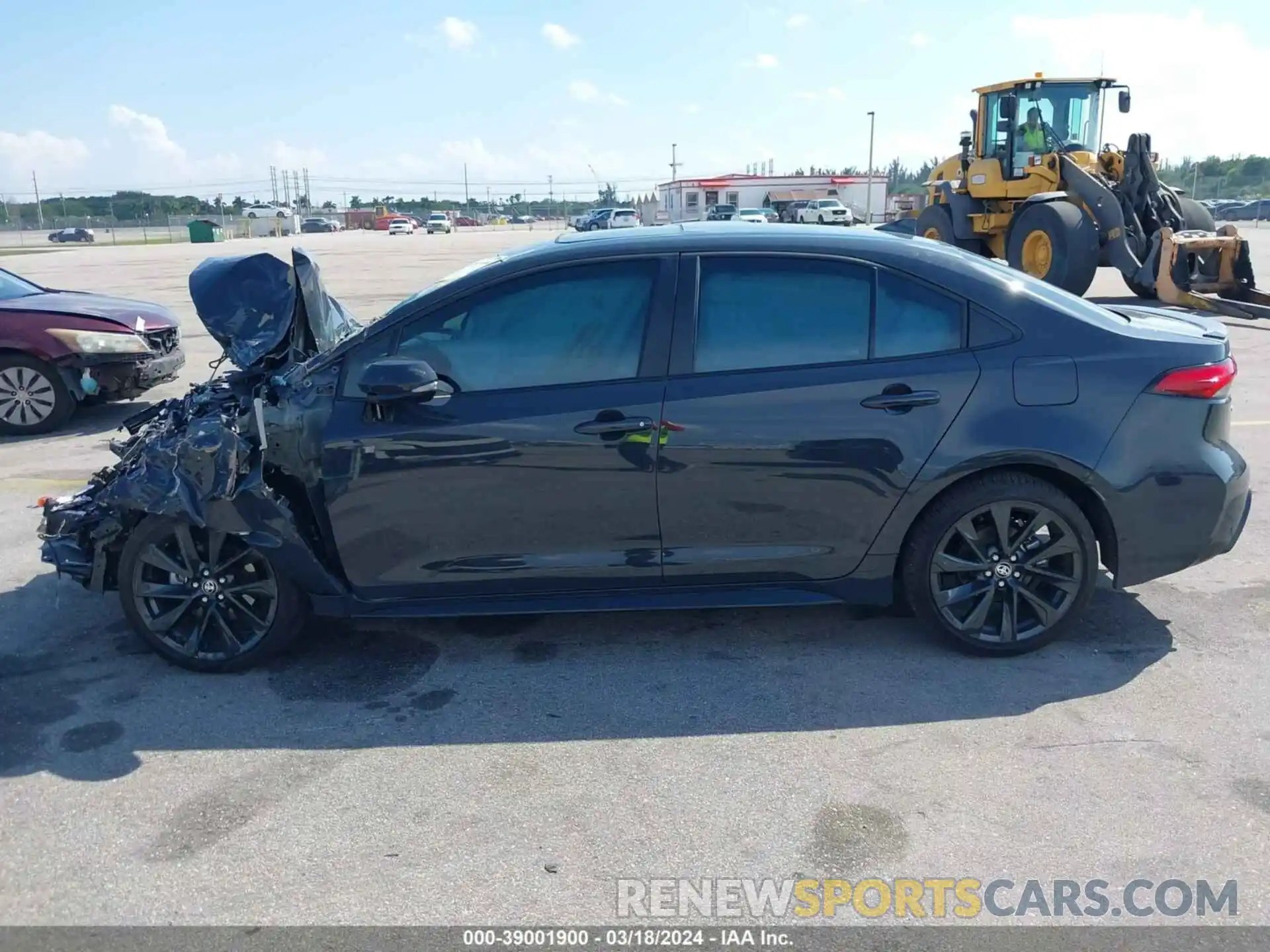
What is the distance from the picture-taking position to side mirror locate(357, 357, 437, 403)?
3811 mm

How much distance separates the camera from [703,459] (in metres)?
3.97

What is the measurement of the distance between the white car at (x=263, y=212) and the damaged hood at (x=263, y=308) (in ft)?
267

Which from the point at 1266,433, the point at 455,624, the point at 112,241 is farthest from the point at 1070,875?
the point at 112,241

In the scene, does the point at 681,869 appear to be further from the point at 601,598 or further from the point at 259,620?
the point at 259,620

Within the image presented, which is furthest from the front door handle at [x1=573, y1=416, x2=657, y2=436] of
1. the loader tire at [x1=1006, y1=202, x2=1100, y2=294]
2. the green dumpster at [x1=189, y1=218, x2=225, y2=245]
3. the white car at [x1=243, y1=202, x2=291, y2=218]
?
the white car at [x1=243, y1=202, x2=291, y2=218]

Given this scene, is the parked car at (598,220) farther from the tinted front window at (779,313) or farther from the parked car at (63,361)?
the tinted front window at (779,313)

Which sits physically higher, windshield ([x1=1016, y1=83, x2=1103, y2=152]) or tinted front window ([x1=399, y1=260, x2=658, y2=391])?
windshield ([x1=1016, y1=83, x2=1103, y2=152])

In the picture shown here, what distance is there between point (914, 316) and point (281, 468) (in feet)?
8.48

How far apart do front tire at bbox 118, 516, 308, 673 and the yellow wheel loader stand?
1219cm

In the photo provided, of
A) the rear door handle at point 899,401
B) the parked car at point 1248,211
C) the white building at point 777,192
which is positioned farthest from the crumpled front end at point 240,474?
the white building at point 777,192

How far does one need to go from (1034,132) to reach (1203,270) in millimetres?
3552

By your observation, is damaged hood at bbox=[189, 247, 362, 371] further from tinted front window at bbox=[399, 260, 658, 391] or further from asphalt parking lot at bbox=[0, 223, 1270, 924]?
asphalt parking lot at bbox=[0, 223, 1270, 924]

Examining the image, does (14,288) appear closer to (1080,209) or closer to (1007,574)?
(1007,574)

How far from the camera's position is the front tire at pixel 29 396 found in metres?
8.50
